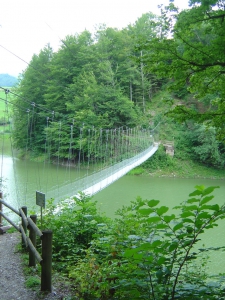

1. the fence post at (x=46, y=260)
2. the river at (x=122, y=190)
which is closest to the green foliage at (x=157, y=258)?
the fence post at (x=46, y=260)

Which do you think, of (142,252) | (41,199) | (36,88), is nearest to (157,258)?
(142,252)

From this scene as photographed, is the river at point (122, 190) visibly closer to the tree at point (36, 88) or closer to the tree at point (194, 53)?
the tree at point (36, 88)

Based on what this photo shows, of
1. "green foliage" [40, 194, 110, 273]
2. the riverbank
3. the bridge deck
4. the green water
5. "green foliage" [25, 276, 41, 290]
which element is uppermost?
"green foliage" [40, 194, 110, 273]

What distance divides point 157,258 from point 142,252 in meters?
0.22

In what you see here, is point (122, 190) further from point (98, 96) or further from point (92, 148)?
point (98, 96)

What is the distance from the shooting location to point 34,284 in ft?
6.25

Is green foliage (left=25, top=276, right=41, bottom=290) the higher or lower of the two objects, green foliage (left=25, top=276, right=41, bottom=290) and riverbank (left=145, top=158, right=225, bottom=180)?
the higher

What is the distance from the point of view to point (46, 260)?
69.4 inches

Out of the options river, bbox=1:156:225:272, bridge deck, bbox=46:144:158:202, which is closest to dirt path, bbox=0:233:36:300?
bridge deck, bbox=46:144:158:202

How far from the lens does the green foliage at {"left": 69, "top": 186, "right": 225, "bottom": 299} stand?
36.8 inches

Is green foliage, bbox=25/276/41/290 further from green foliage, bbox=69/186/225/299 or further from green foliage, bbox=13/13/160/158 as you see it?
green foliage, bbox=13/13/160/158

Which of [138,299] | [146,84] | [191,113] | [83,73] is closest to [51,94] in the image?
[83,73]

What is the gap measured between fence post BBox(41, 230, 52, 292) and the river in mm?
3457

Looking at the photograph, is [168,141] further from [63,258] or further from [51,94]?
[63,258]
